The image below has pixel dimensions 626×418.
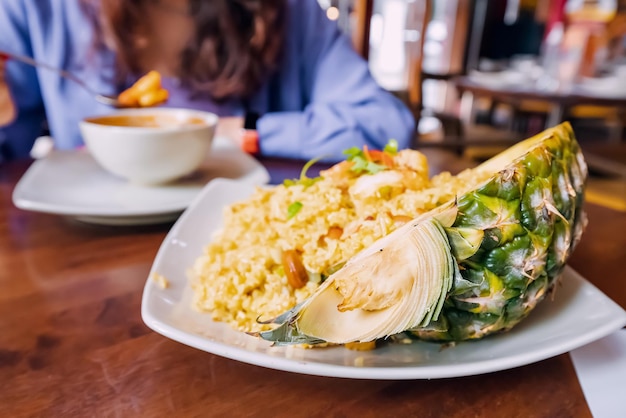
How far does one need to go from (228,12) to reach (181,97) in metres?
0.32

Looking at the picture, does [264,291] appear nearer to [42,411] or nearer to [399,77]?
[42,411]

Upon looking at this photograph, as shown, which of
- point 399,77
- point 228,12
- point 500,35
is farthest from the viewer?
point 399,77

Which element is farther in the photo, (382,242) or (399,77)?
(399,77)

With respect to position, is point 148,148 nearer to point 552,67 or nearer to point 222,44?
point 222,44

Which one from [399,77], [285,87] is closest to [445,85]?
[399,77]

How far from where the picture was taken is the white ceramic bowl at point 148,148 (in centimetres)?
80

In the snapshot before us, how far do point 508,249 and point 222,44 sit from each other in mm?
1362

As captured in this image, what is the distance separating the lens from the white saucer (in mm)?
743

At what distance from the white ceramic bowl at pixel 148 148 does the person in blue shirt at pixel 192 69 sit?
56cm

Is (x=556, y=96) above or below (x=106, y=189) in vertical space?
below

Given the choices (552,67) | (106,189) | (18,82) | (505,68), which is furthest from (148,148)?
(505,68)

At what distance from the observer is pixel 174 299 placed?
53 cm

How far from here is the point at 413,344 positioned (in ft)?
1.59

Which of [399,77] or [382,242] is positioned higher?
[382,242]
